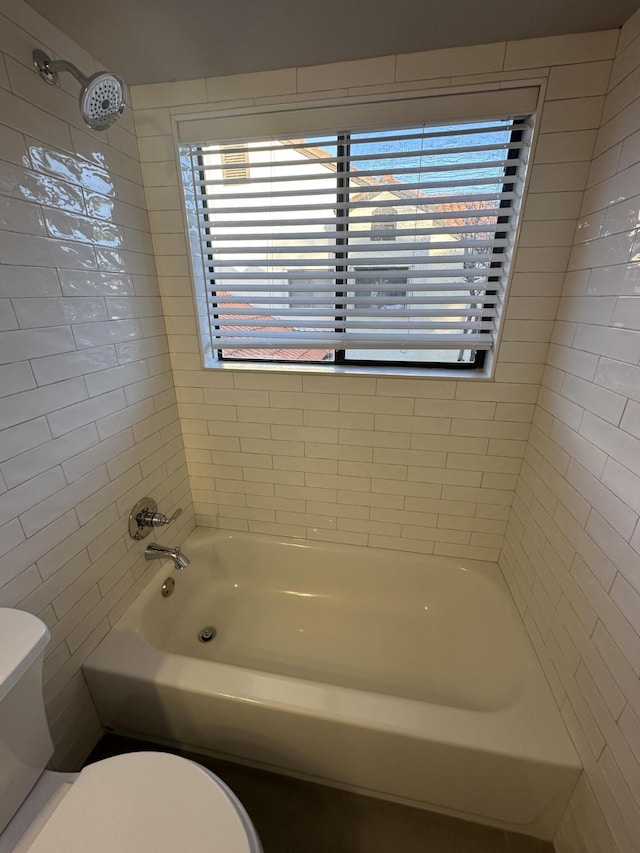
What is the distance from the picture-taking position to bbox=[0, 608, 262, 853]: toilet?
72 centimetres

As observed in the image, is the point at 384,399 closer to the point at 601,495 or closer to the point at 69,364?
the point at 601,495

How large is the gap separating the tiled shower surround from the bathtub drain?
45 cm

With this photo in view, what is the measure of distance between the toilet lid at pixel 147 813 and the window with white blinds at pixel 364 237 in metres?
1.34

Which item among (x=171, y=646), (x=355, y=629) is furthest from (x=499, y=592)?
(x=171, y=646)

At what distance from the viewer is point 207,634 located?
1.62 meters

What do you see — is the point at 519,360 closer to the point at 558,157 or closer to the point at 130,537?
the point at 558,157

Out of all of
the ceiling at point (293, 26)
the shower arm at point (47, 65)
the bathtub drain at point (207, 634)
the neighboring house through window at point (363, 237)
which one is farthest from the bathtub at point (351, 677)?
the ceiling at point (293, 26)

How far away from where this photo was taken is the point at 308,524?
1.74 m

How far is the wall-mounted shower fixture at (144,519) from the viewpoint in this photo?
1359 mm

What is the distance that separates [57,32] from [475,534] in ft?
7.14

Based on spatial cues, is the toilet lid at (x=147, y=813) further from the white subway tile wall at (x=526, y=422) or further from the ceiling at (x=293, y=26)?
the ceiling at (x=293, y=26)

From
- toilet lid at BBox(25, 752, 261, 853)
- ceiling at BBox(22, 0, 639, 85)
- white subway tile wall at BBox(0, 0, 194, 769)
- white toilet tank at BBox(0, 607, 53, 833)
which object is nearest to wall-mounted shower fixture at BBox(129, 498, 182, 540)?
white subway tile wall at BBox(0, 0, 194, 769)

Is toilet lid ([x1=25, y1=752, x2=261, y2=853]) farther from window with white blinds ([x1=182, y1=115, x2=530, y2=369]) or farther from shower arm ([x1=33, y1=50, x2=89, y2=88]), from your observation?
shower arm ([x1=33, y1=50, x2=89, y2=88])

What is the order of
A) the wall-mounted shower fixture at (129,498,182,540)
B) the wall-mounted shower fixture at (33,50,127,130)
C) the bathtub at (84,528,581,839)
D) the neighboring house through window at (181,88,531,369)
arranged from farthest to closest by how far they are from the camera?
the wall-mounted shower fixture at (129,498,182,540) < the neighboring house through window at (181,88,531,369) < the bathtub at (84,528,581,839) < the wall-mounted shower fixture at (33,50,127,130)
